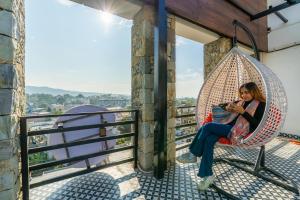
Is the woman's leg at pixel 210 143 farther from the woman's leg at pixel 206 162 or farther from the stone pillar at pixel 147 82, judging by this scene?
the stone pillar at pixel 147 82

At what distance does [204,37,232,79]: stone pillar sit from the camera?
3535 millimetres

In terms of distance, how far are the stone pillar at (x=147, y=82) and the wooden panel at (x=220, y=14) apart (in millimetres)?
211

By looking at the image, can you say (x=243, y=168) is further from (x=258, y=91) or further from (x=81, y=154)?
(x=81, y=154)

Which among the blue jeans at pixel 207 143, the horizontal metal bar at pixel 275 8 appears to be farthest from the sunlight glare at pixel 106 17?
the horizontal metal bar at pixel 275 8

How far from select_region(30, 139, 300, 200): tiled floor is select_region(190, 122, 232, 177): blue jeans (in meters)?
0.27

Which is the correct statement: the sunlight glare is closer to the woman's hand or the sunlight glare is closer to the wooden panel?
the wooden panel

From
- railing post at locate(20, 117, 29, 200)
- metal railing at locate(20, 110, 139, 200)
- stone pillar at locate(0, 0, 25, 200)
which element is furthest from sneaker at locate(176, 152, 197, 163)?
stone pillar at locate(0, 0, 25, 200)

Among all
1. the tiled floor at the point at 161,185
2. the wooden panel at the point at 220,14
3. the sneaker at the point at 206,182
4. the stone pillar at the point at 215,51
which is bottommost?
the tiled floor at the point at 161,185

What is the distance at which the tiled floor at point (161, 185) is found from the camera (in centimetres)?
183

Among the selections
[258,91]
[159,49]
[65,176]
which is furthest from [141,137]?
[258,91]

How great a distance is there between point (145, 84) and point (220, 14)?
1.96m

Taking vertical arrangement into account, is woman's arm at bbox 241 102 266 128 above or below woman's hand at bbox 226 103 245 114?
below

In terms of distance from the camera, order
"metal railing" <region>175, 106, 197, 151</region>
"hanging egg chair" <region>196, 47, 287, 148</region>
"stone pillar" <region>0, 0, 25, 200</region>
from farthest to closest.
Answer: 1. "metal railing" <region>175, 106, 197, 151</region>
2. "hanging egg chair" <region>196, 47, 287, 148</region>
3. "stone pillar" <region>0, 0, 25, 200</region>

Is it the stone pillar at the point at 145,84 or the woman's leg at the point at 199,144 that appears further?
the stone pillar at the point at 145,84
